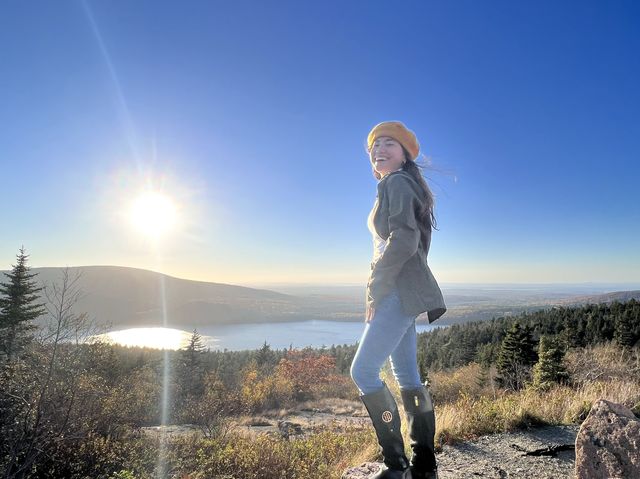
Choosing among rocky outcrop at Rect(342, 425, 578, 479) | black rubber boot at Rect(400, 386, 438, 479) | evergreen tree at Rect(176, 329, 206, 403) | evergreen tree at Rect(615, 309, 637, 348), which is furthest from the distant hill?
black rubber boot at Rect(400, 386, 438, 479)

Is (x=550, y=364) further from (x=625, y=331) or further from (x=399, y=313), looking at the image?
(x=625, y=331)

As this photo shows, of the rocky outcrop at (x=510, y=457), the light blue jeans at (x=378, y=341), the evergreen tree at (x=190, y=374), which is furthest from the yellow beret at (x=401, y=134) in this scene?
the evergreen tree at (x=190, y=374)

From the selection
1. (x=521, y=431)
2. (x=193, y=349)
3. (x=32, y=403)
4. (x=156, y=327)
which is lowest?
(x=156, y=327)

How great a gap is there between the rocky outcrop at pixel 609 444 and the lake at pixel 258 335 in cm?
8925

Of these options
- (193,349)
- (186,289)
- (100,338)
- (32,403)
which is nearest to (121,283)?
(186,289)

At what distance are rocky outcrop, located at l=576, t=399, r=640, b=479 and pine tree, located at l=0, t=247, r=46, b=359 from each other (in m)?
27.4

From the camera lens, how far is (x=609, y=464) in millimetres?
1802

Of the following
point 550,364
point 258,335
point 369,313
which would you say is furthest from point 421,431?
point 258,335

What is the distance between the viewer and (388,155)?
2.17m

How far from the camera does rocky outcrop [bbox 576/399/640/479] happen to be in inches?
69.0

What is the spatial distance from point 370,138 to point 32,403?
414 inches

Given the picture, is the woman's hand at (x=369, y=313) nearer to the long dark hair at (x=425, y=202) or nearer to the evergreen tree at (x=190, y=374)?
the long dark hair at (x=425, y=202)

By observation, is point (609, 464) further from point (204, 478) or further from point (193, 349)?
point (193, 349)

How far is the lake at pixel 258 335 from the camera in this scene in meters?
92.6
